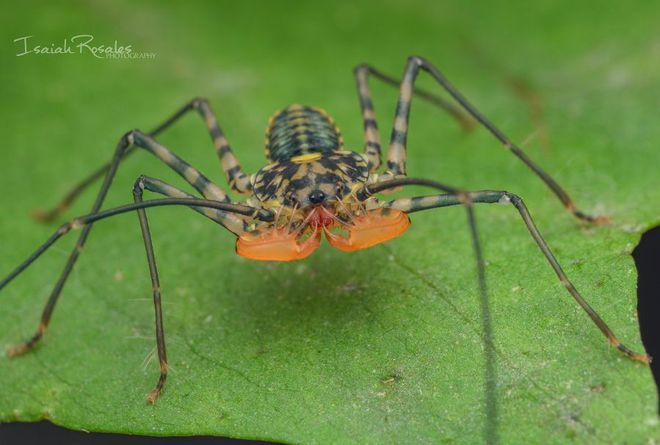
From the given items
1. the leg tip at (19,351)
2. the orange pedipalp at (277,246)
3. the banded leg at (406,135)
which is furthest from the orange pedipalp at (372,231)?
the leg tip at (19,351)

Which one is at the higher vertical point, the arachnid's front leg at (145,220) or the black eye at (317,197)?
the black eye at (317,197)

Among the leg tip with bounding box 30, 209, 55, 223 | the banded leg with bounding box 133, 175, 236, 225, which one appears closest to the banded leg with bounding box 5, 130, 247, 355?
the banded leg with bounding box 133, 175, 236, 225

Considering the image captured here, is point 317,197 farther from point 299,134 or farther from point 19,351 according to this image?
point 19,351

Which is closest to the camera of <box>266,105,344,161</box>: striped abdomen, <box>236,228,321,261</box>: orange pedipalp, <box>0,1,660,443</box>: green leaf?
<box>0,1,660,443</box>: green leaf

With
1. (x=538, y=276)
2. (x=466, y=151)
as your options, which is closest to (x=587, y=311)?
(x=538, y=276)

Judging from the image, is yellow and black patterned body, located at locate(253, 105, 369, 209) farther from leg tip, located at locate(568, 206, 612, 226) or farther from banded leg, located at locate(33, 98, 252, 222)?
leg tip, located at locate(568, 206, 612, 226)

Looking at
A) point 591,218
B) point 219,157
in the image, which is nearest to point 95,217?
point 219,157

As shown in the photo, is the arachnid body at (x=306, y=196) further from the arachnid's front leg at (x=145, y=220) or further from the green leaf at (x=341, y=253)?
the green leaf at (x=341, y=253)

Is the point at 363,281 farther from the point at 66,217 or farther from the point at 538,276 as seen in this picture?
the point at 66,217
